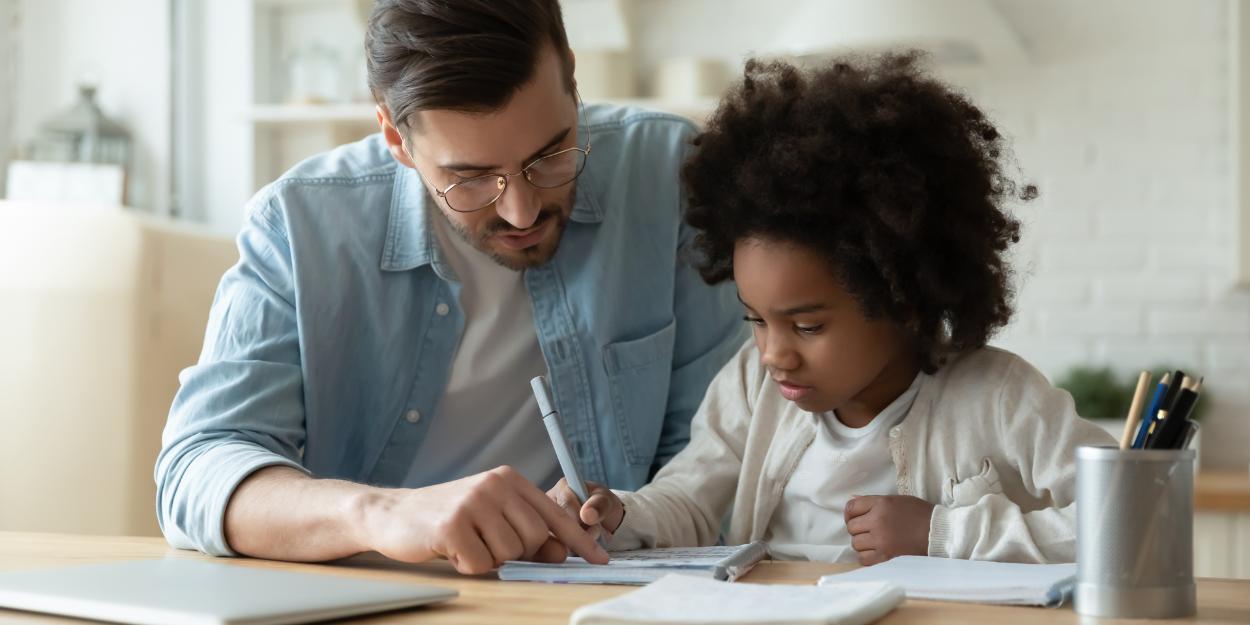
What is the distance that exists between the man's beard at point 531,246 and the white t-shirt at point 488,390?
5 centimetres

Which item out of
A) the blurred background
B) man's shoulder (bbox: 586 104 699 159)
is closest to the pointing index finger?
man's shoulder (bbox: 586 104 699 159)

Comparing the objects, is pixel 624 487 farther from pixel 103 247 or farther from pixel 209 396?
pixel 103 247

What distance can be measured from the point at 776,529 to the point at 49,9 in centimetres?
304

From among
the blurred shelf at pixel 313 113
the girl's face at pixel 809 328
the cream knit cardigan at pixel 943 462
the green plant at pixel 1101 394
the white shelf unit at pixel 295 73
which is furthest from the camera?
the white shelf unit at pixel 295 73

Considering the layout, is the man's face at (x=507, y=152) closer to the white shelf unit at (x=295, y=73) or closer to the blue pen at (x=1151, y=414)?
the blue pen at (x=1151, y=414)

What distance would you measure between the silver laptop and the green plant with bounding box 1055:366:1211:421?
94.3 inches

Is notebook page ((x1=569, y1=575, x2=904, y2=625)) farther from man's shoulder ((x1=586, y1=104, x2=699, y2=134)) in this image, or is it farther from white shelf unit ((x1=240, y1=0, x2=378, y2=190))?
white shelf unit ((x1=240, y1=0, x2=378, y2=190))

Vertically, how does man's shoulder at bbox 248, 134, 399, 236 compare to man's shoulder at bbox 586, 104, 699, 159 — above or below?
below

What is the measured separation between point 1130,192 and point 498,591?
104 inches

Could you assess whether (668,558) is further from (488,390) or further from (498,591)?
(488,390)

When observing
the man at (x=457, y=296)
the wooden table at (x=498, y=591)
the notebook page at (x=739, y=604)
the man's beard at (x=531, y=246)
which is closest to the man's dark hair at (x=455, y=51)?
the man at (x=457, y=296)

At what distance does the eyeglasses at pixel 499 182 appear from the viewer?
1228mm

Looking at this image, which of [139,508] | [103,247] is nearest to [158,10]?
[103,247]

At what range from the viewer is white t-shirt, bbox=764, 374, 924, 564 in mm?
1125
